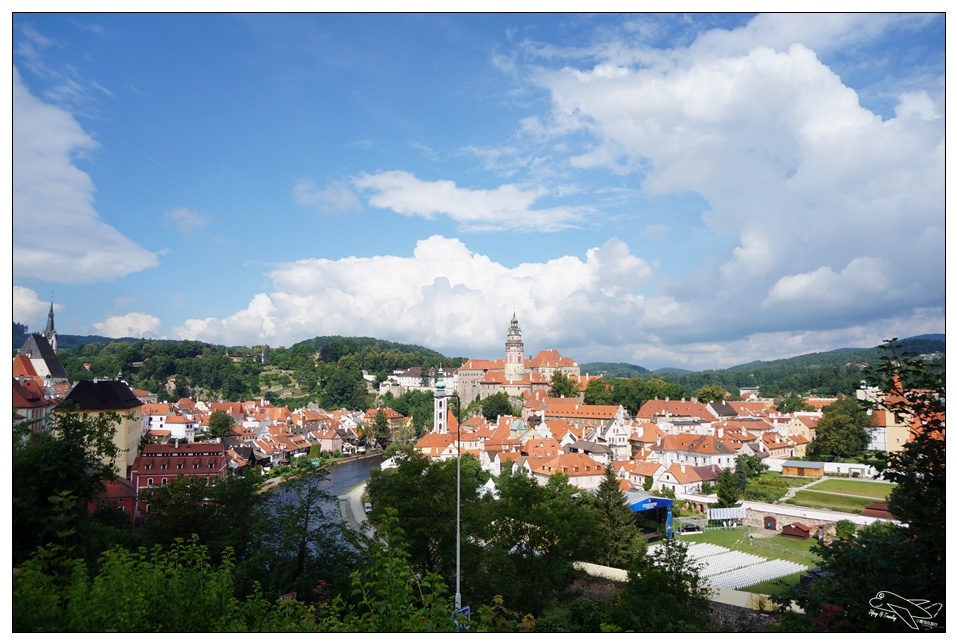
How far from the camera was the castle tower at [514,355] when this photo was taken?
49250 millimetres

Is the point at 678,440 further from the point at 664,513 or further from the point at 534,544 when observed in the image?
the point at 534,544

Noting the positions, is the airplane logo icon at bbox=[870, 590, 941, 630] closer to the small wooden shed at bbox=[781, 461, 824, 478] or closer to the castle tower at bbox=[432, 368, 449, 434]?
the small wooden shed at bbox=[781, 461, 824, 478]

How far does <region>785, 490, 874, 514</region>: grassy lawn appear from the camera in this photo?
1766 cm

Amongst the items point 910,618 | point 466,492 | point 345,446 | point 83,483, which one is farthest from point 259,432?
point 910,618

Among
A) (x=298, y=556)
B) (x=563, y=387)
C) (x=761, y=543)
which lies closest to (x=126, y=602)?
(x=298, y=556)

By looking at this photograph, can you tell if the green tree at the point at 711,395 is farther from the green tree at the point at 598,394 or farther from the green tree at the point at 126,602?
the green tree at the point at 126,602

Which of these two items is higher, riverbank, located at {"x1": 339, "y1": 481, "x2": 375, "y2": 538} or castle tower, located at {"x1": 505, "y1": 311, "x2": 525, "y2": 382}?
castle tower, located at {"x1": 505, "y1": 311, "x2": 525, "y2": 382}

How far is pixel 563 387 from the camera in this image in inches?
1741

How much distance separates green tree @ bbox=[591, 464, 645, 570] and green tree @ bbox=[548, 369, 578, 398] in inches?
1194

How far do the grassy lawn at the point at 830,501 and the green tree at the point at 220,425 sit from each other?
2498 centimetres

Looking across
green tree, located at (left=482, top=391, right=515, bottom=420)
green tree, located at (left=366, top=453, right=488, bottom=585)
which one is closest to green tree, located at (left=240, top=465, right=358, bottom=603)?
green tree, located at (left=366, top=453, right=488, bottom=585)

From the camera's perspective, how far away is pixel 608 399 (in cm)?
4116

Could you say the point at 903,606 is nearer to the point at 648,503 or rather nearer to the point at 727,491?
the point at 648,503

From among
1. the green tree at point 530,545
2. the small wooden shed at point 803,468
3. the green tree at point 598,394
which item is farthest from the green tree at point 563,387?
the green tree at point 530,545
